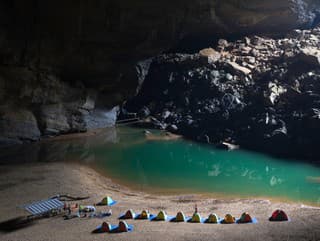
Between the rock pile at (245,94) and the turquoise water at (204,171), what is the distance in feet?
6.00

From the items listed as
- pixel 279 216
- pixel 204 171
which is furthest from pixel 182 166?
pixel 279 216

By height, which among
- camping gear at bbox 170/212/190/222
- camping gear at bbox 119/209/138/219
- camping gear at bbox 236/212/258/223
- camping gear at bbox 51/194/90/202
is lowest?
camping gear at bbox 51/194/90/202

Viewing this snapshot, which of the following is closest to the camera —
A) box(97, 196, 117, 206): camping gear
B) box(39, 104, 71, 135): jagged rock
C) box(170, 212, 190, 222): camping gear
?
box(170, 212, 190, 222): camping gear

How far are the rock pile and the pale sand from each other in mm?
8234

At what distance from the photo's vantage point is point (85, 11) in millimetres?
15789

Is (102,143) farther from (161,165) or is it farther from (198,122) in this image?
(198,122)

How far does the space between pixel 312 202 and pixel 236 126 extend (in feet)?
30.3

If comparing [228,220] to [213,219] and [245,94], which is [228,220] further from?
[245,94]

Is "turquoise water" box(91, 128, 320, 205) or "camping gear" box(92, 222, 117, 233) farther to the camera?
"turquoise water" box(91, 128, 320, 205)

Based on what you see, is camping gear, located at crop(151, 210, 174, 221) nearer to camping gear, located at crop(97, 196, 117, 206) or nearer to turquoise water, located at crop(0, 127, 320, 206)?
camping gear, located at crop(97, 196, 117, 206)

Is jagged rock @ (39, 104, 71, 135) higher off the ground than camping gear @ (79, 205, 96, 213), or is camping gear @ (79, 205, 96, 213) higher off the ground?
jagged rock @ (39, 104, 71, 135)

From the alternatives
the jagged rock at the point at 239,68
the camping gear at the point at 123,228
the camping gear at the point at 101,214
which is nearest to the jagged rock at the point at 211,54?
the jagged rock at the point at 239,68

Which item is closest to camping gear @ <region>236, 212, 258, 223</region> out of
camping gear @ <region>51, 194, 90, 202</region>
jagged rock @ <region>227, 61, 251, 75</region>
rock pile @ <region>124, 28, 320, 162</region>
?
camping gear @ <region>51, 194, 90, 202</region>

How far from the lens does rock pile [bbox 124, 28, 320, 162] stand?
1755 cm
